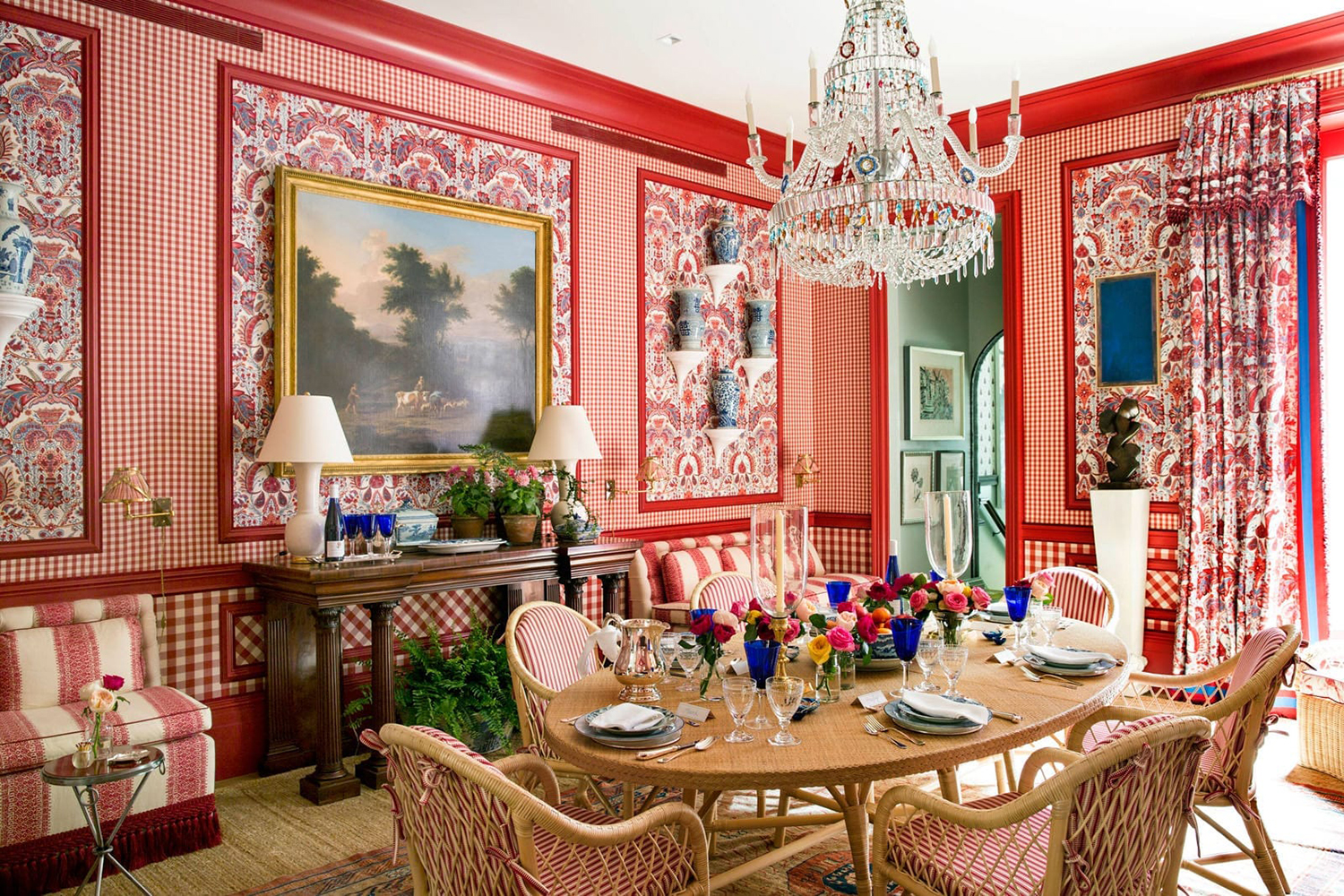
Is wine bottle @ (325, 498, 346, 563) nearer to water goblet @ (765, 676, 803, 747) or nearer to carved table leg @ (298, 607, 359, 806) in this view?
→ carved table leg @ (298, 607, 359, 806)

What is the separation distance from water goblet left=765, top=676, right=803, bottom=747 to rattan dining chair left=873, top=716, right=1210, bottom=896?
0.26 metres

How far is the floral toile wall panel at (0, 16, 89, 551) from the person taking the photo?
11.7 feet

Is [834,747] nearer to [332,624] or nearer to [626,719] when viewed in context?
[626,719]

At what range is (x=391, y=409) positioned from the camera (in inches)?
179

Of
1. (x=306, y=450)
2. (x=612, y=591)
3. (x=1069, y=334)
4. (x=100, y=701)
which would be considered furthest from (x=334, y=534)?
(x=1069, y=334)

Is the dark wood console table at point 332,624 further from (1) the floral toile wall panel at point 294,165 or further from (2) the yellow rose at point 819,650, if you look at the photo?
(2) the yellow rose at point 819,650

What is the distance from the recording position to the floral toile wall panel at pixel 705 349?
19.0 feet

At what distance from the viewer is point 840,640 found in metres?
2.50

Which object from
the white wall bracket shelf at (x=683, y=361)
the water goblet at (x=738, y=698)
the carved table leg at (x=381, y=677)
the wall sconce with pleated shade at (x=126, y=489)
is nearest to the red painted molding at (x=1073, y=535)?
the white wall bracket shelf at (x=683, y=361)

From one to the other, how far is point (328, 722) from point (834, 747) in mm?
2437

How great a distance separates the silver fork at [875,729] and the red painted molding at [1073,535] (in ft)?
12.3

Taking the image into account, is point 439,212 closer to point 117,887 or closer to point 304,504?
point 304,504

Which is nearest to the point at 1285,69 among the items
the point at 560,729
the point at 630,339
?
the point at 630,339

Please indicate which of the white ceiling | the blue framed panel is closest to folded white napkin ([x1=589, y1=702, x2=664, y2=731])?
the white ceiling
